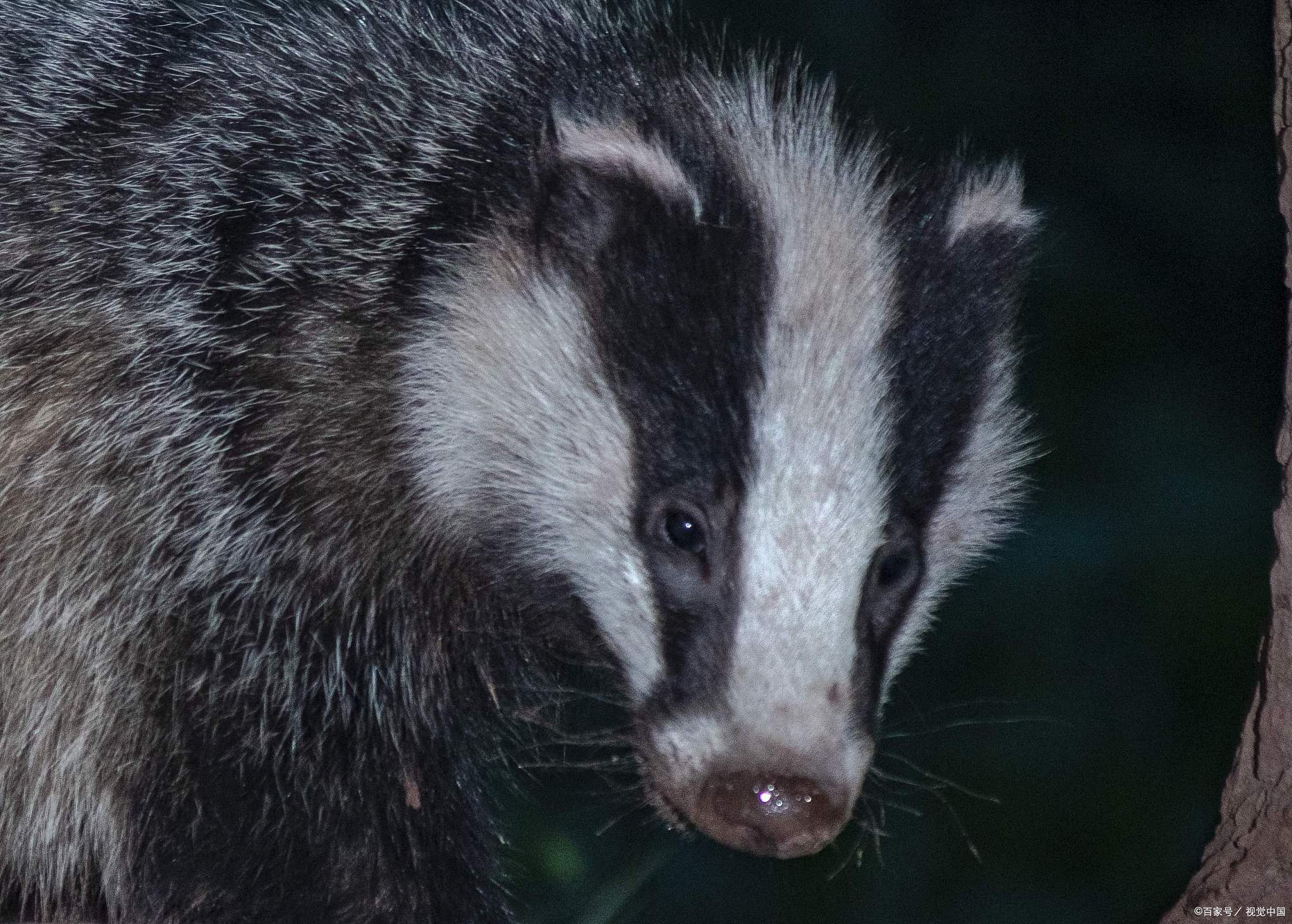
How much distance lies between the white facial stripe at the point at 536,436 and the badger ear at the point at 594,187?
0.08 metres

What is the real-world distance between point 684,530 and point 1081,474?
1599 mm

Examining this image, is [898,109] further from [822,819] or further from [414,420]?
[822,819]

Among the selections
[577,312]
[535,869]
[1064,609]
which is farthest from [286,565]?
[1064,609]

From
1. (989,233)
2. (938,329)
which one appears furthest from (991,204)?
(938,329)

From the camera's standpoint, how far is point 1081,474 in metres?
3.53

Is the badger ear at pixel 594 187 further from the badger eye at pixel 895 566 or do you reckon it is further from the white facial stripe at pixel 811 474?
the badger eye at pixel 895 566

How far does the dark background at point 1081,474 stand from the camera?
11.1ft

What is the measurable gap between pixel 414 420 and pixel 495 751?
0.76 m

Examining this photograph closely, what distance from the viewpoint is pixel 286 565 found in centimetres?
251

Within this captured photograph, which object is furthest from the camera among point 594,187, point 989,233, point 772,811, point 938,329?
point 989,233

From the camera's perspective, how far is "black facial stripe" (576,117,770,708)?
2182 mm

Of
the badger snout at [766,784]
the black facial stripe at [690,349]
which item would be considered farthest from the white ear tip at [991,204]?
the badger snout at [766,784]

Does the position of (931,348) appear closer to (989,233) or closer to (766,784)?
(989,233)

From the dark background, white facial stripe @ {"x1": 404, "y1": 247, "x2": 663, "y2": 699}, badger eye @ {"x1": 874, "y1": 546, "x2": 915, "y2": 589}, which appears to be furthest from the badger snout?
the dark background
